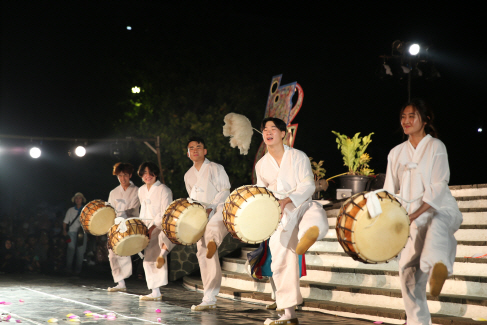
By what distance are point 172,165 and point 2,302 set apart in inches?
263

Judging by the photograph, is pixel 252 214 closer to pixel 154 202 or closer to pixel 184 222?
pixel 184 222

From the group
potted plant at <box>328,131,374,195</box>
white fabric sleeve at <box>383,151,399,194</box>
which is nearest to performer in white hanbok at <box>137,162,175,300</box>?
white fabric sleeve at <box>383,151,399,194</box>

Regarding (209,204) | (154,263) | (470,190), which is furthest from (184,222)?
(470,190)

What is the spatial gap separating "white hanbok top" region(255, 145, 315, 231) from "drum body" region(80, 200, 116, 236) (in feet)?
9.77

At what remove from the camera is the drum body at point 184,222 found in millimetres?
4891

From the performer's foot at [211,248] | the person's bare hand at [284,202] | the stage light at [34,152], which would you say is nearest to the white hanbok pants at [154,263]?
the performer's foot at [211,248]

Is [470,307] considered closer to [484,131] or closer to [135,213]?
[135,213]

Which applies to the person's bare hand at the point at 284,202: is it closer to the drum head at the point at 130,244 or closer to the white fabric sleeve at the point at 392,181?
the white fabric sleeve at the point at 392,181

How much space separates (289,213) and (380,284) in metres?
1.60

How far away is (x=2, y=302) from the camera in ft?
17.5

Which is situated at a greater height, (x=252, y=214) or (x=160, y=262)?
(x=252, y=214)

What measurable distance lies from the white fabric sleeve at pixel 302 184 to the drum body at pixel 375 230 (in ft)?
2.74

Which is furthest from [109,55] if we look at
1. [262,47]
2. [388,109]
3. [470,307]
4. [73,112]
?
[470,307]

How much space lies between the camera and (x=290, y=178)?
4234 mm
